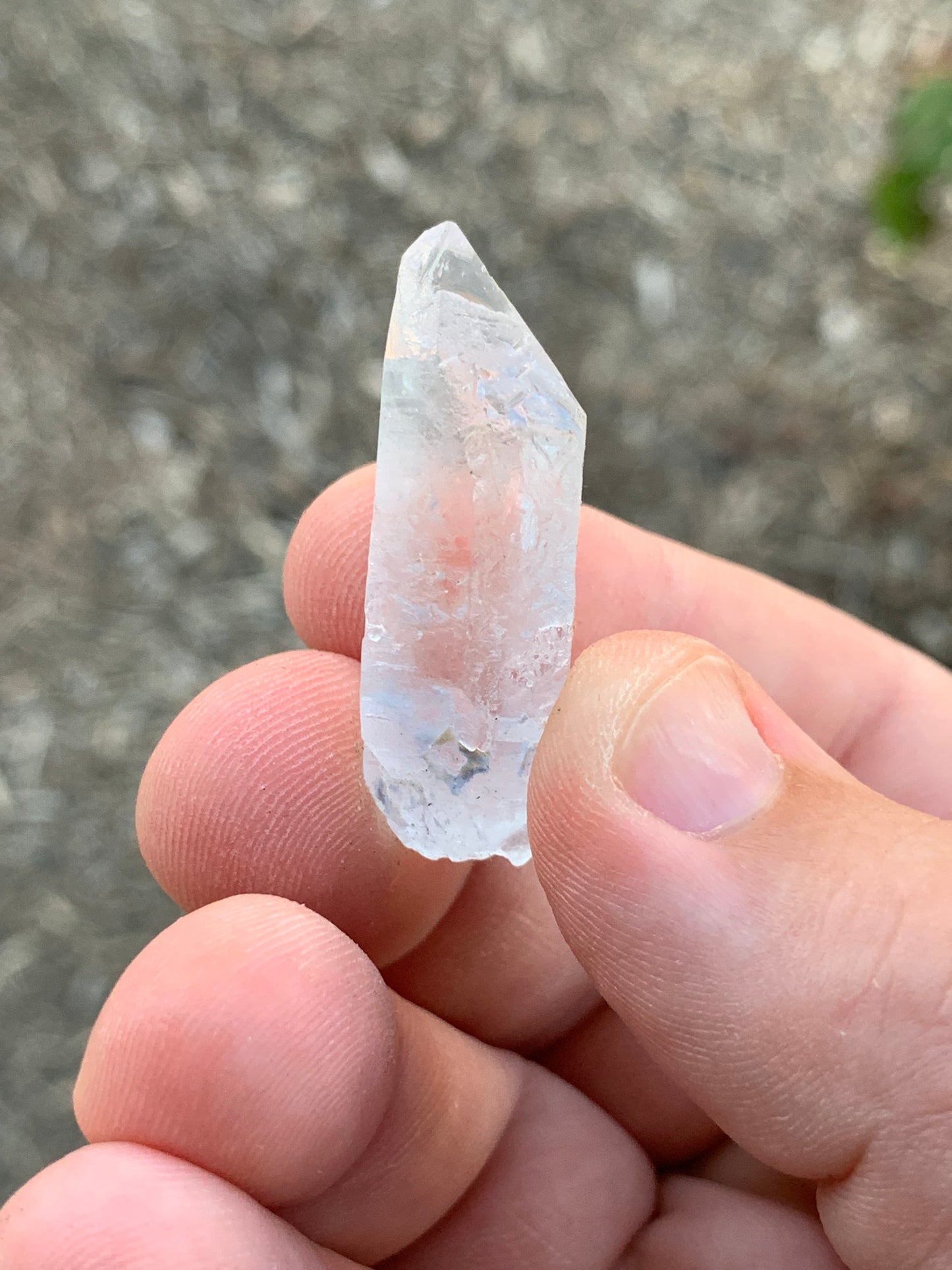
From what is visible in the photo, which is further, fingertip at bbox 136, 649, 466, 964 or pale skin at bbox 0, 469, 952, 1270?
fingertip at bbox 136, 649, 466, 964

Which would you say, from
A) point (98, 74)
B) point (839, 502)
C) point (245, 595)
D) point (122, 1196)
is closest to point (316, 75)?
point (98, 74)

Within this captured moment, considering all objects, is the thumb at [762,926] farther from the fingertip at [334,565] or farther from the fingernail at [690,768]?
the fingertip at [334,565]

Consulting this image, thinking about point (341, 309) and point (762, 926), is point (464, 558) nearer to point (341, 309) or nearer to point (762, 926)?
point (762, 926)

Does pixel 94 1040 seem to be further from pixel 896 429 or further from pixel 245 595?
pixel 896 429

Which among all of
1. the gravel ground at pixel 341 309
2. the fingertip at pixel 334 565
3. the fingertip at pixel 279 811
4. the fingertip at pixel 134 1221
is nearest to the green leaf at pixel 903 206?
the gravel ground at pixel 341 309

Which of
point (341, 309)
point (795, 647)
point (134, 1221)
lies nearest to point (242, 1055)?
point (134, 1221)

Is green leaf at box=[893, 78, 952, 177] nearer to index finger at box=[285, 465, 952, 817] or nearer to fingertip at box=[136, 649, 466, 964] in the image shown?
index finger at box=[285, 465, 952, 817]

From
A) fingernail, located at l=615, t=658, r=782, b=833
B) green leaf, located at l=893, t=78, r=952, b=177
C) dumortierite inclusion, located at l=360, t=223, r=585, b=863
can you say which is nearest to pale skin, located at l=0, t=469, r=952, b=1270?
fingernail, located at l=615, t=658, r=782, b=833
